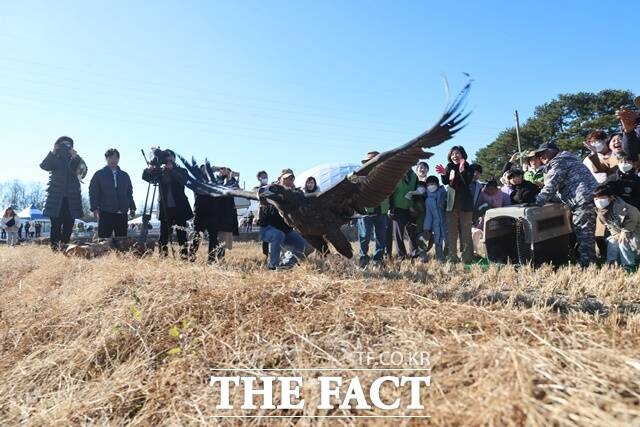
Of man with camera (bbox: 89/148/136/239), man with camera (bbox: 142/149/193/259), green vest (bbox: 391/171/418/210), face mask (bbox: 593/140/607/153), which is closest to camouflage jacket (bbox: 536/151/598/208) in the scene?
face mask (bbox: 593/140/607/153)

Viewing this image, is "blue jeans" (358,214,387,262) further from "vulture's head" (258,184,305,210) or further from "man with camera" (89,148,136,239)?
"man with camera" (89,148,136,239)

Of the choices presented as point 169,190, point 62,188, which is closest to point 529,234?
point 169,190

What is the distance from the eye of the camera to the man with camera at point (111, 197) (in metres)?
6.38

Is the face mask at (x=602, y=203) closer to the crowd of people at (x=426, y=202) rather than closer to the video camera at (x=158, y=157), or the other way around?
the crowd of people at (x=426, y=202)

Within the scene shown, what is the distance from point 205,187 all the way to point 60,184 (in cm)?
254

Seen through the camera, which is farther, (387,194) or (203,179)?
(203,179)

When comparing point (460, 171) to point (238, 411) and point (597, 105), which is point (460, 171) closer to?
point (238, 411)

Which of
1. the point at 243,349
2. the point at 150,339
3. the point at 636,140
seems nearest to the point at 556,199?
the point at 636,140

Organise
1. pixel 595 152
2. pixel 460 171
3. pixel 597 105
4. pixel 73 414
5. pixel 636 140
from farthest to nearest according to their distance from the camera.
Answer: pixel 597 105
pixel 460 171
pixel 595 152
pixel 636 140
pixel 73 414

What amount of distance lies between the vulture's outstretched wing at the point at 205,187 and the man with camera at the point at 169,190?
0.61 feet

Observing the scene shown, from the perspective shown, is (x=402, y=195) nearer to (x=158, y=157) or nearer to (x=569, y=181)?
(x=569, y=181)

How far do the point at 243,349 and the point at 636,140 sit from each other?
5475 mm

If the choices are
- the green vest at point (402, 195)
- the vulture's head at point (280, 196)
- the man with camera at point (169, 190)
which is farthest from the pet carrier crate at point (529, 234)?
the man with camera at point (169, 190)

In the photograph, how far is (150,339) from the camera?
9.00ft
